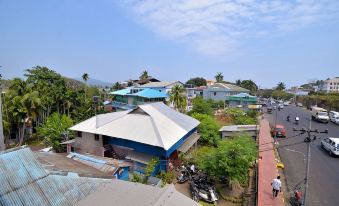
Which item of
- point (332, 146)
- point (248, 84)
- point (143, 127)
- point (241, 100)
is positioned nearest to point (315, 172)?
point (332, 146)

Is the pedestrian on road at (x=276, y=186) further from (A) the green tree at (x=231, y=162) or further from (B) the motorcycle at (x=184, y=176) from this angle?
(B) the motorcycle at (x=184, y=176)

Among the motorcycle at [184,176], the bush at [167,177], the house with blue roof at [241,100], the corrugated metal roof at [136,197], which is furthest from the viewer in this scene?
the house with blue roof at [241,100]

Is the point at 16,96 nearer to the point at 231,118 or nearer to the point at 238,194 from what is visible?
the point at 238,194

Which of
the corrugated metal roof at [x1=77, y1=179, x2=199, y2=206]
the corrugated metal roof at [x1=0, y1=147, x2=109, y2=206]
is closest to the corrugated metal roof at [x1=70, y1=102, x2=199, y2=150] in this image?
the corrugated metal roof at [x1=77, y1=179, x2=199, y2=206]

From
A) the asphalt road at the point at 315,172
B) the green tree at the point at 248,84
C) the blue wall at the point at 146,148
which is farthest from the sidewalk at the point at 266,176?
the green tree at the point at 248,84

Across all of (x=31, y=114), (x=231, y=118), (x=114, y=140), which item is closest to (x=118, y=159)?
(x=114, y=140)

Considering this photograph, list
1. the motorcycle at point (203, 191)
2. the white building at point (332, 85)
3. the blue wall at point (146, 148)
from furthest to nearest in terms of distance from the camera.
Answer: the white building at point (332, 85), the blue wall at point (146, 148), the motorcycle at point (203, 191)

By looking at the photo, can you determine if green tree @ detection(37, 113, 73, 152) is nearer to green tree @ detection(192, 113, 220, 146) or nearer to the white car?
green tree @ detection(192, 113, 220, 146)

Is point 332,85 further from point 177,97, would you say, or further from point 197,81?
point 177,97
